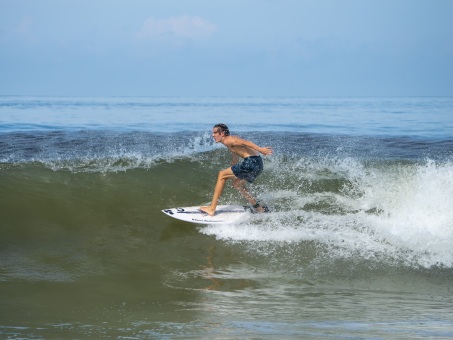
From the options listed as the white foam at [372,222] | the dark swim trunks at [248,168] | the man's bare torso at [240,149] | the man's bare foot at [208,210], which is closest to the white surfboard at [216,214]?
the man's bare foot at [208,210]

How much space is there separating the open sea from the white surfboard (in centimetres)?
15

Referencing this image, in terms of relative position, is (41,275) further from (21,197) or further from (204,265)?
(21,197)

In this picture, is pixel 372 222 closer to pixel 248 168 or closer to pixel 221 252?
pixel 248 168

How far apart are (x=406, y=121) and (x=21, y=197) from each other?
82.7ft

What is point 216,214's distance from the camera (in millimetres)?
9891

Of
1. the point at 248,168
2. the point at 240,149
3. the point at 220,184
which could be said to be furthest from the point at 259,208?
the point at 240,149

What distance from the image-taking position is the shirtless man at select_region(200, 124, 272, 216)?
380 inches

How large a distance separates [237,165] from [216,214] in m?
0.90

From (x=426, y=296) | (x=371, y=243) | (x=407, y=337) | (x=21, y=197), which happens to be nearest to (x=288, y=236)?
(x=371, y=243)

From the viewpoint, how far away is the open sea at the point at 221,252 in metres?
5.52

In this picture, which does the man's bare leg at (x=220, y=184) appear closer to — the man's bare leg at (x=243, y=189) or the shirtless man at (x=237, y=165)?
the shirtless man at (x=237, y=165)

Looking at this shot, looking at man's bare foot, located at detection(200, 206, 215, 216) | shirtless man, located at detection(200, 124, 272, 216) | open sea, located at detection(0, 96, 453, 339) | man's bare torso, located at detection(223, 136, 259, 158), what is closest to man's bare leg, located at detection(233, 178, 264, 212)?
shirtless man, located at detection(200, 124, 272, 216)

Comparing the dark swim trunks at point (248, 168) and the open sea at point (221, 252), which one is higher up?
the dark swim trunks at point (248, 168)

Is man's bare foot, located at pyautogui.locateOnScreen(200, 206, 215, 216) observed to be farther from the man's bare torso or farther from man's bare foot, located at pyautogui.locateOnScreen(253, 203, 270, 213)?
the man's bare torso
